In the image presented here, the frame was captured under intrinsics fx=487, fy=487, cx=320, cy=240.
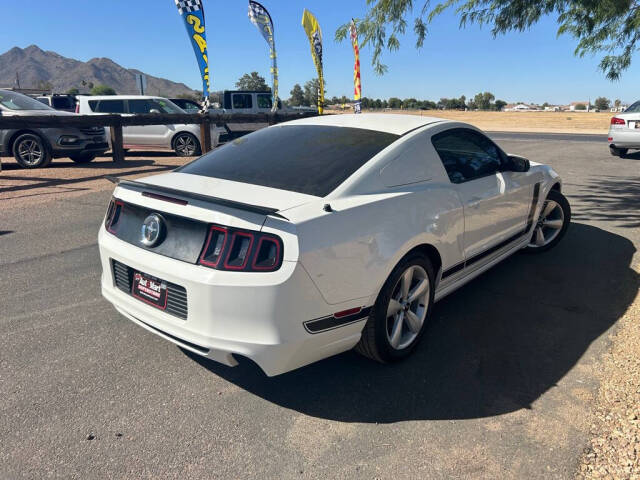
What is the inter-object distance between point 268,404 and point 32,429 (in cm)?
123

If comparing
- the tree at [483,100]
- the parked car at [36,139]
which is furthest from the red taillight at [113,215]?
the tree at [483,100]

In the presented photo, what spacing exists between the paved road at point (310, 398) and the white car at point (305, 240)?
1.10ft

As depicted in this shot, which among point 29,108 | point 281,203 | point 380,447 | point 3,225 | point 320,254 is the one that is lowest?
point 380,447

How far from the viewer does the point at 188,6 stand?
14.3m

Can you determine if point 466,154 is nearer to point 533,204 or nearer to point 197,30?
point 533,204

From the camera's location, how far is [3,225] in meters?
6.41

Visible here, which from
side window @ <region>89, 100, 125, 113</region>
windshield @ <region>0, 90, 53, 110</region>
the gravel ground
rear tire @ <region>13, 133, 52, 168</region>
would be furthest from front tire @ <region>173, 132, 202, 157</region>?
the gravel ground

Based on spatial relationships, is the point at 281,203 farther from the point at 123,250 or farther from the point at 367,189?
the point at 123,250

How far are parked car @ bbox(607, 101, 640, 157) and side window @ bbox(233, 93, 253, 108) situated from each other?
12.8 meters

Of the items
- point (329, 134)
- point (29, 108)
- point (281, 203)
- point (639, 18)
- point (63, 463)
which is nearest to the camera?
point (63, 463)

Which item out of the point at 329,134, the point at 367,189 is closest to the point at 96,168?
the point at 329,134

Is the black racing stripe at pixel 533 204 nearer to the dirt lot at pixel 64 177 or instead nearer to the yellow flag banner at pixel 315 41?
the dirt lot at pixel 64 177

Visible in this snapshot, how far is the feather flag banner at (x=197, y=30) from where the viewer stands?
14.3 m

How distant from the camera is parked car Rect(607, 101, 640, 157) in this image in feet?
44.0
